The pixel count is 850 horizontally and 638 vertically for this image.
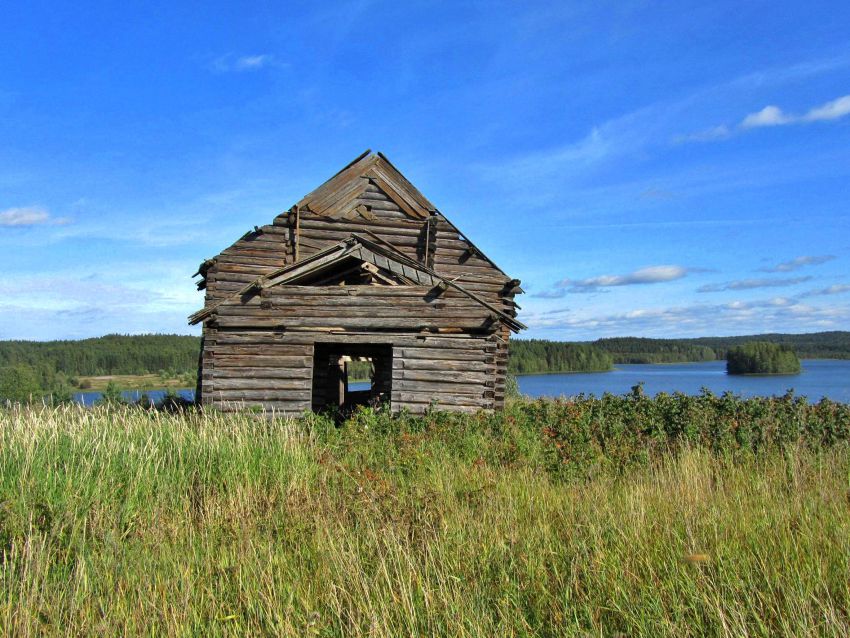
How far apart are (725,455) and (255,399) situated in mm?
10007

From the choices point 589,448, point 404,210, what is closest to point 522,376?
point 404,210

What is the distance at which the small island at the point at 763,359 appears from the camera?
80.4 m

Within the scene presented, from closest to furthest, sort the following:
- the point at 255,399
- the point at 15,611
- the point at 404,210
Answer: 1. the point at 15,611
2. the point at 255,399
3. the point at 404,210

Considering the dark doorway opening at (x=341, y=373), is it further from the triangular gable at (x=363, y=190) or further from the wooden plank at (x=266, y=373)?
the triangular gable at (x=363, y=190)

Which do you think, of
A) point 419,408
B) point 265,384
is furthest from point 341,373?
point 419,408

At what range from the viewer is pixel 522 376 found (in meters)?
104

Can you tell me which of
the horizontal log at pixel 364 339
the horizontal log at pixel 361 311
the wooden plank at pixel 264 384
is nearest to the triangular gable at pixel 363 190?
the horizontal log at pixel 361 311

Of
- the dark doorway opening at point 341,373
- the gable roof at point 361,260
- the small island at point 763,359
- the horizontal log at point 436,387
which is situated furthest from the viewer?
the small island at point 763,359

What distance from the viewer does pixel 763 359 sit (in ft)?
270

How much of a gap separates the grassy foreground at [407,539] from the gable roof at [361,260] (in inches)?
244

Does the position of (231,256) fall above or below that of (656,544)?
above

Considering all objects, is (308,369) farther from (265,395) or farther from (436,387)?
(436,387)

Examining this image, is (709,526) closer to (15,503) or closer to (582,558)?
(582,558)

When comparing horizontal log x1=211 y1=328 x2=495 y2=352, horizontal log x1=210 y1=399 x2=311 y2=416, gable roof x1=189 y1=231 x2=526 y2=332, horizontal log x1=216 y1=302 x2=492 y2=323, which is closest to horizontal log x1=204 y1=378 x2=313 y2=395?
horizontal log x1=210 y1=399 x2=311 y2=416
